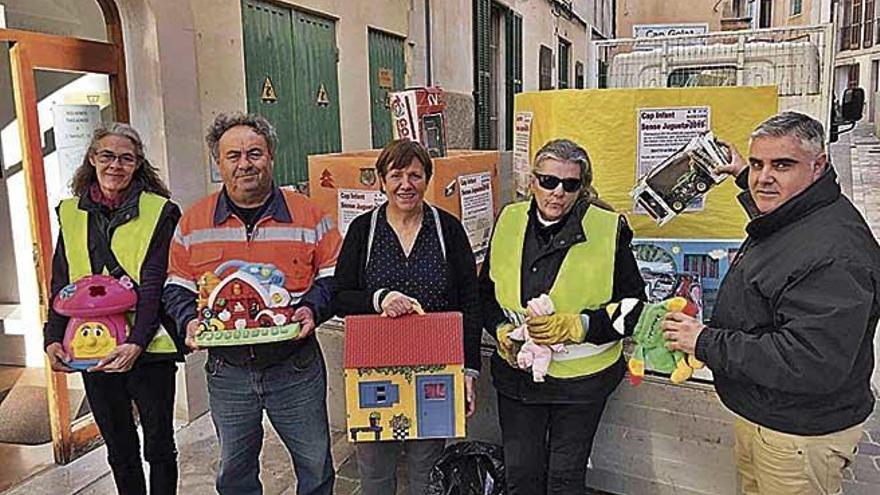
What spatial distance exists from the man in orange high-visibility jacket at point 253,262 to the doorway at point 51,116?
138 centimetres

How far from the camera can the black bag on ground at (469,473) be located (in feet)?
8.82

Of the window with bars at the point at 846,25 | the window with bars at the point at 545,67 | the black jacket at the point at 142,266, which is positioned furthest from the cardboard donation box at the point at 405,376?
the window with bars at the point at 846,25

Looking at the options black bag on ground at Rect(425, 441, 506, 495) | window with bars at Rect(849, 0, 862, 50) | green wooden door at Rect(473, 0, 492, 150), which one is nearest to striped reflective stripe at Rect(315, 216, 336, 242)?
black bag on ground at Rect(425, 441, 506, 495)

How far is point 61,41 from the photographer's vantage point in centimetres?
319

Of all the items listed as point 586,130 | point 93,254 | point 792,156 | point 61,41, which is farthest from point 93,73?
point 792,156

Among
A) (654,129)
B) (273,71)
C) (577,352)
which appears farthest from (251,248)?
(273,71)

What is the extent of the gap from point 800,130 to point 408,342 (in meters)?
1.16

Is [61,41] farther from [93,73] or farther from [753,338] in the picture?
[753,338]

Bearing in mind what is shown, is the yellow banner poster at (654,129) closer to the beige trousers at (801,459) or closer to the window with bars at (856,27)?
the beige trousers at (801,459)

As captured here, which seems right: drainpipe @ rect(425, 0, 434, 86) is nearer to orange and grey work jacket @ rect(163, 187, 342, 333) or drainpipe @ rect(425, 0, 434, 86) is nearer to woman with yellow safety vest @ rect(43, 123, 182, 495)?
woman with yellow safety vest @ rect(43, 123, 182, 495)

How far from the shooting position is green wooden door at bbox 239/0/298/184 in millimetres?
3984

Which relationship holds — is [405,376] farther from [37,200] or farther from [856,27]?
[856,27]

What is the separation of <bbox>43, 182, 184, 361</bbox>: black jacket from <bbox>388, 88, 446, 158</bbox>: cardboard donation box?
1.00m

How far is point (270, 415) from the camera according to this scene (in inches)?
90.1
